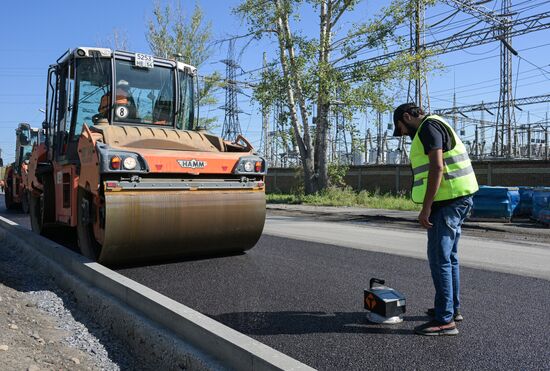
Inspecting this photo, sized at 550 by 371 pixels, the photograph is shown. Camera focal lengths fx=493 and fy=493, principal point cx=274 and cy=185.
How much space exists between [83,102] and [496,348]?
6204 mm

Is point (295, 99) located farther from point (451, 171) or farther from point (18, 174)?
point (451, 171)

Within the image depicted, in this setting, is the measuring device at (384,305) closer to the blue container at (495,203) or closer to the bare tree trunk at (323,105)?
the blue container at (495,203)

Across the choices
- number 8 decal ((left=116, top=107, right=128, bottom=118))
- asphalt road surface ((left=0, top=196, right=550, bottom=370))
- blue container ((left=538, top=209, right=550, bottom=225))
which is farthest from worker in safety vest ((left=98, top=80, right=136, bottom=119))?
blue container ((left=538, top=209, right=550, bottom=225))

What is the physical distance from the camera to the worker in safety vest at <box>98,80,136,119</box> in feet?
23.3

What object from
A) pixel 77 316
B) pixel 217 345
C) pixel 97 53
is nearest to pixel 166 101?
pixel 97 53

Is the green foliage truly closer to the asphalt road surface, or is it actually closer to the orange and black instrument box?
the asphalt road surface

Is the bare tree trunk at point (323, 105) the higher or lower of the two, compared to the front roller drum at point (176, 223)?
higher

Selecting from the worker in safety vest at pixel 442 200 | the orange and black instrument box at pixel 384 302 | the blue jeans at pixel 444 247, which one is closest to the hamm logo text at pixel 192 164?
the orange and black instrument box at pixel 384 302

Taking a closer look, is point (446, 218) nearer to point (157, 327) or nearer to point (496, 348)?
point (496, 348)

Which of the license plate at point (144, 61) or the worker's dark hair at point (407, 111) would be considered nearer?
the worker's dark hair at point (407, 111)

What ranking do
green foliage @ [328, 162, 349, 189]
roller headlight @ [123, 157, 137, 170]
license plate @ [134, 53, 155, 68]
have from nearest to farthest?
roller headlight @ [123, 157, 137, 170]
license plate @ [134, 53, 155, 68]
green foliage @ [328, 162, 349, 189]

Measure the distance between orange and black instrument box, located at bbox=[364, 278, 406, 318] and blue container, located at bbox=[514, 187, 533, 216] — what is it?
40.9 ft

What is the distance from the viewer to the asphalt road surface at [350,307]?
3.46m

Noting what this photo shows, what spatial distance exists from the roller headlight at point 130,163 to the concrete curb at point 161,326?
115 centimetres
